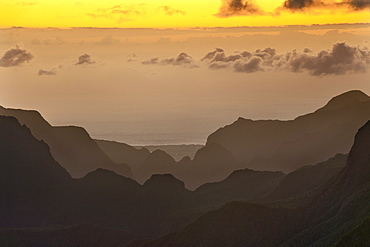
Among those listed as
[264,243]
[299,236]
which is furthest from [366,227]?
[264,243]

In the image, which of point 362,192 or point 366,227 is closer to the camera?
point 366,227

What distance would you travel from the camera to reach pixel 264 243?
198 meters

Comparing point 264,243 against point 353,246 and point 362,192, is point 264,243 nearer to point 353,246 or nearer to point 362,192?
point 362,192

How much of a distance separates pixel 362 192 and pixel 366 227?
40014mm

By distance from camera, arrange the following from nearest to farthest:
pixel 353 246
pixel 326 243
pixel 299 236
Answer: pixel 353 246 → pixel 326 243 → pixel 299 236

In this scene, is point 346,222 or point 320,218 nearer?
point 346,222

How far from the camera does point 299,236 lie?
187 metres

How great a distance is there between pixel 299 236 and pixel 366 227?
3417cm

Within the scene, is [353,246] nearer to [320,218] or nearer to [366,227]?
[366,227]

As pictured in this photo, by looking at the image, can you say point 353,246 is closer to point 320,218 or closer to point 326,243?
point 326,243

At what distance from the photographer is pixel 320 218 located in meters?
199

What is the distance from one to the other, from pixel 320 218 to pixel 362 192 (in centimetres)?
1249

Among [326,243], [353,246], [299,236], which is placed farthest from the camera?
[299,236]

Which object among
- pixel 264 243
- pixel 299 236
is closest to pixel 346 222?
pixel 299 236
